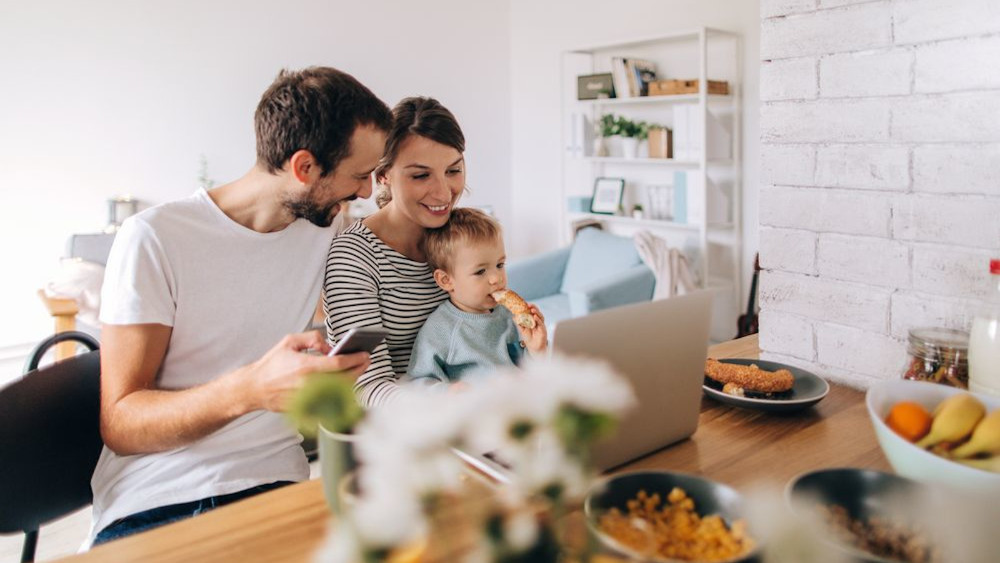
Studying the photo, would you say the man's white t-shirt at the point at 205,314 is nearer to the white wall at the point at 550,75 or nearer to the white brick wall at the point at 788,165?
the white brick wall at the point at 788,165

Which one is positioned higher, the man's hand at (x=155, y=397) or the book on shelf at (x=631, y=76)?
the book on shelf at (x=631, y=76)

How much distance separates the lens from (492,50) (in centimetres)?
624

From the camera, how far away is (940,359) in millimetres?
1253

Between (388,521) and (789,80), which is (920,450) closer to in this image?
(388,521)

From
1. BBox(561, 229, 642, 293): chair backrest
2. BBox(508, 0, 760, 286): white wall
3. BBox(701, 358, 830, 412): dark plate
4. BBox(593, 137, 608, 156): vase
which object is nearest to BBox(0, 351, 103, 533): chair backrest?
BBox(701, 358, 830, 412): dark plate

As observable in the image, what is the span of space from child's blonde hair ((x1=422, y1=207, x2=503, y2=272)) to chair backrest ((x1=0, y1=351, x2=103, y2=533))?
0.65m

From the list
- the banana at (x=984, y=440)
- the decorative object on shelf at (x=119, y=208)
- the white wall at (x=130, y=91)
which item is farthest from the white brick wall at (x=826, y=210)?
the white wall at (x=130, y=91)

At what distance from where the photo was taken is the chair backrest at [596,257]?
4.60 m

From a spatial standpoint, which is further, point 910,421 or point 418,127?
point 418,127

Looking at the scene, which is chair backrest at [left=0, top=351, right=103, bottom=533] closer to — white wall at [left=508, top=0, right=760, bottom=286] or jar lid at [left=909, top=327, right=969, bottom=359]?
jar lid at [left=909, top=327, right=969, bottom=359]

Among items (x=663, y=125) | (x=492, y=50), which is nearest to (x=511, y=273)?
(x=663, y=125)

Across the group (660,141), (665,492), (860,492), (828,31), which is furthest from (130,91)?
(860,492)

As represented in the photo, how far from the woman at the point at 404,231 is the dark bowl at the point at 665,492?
0.67 metres

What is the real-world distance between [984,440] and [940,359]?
14.6 inches
